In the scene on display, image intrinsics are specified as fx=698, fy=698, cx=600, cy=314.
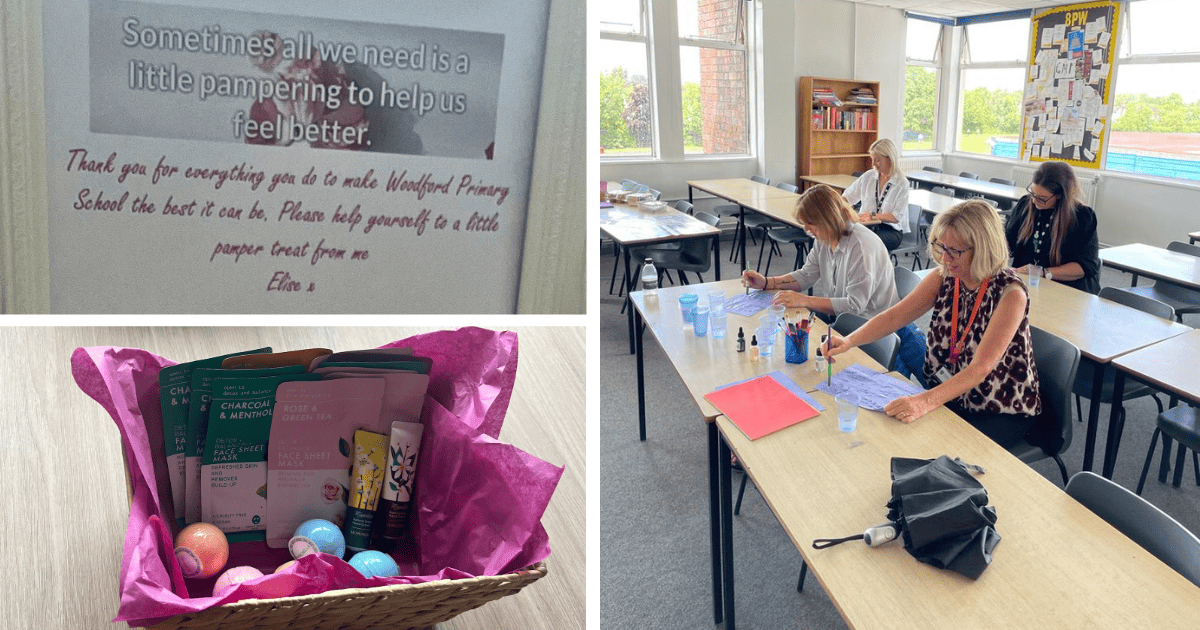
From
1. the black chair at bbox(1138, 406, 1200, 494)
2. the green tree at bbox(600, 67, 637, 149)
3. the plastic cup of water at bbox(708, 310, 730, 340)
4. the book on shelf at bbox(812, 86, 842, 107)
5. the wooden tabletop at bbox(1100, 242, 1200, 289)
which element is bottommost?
the black chair at bbox(1138, 406, 1200, 494)

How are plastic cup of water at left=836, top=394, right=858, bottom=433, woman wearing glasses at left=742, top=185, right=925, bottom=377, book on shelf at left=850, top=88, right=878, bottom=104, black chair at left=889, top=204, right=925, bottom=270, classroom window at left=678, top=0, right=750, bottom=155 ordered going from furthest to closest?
book on shelf at left=850, top=88, right=878, bottom=104, classroom window at left=678, top=0, right=750, bottom=155, black chair at left=889, top=204, right=925, bottom=270, woman wearing glasses at left=742, top=185, right=925, bottom=377, plastic cup of water at left=836, top=394, right=858, bottom=433

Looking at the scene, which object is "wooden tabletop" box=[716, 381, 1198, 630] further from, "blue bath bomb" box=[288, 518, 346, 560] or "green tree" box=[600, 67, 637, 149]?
"green tree" box=[600, 67, 637, 149]

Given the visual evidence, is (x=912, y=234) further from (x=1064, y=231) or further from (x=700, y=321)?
(x=700, y=321)

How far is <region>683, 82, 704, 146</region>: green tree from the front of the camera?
22.9ft

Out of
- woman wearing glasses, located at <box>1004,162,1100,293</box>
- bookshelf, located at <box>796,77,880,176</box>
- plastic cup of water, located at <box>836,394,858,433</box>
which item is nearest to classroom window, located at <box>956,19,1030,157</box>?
bookshelf, located at <box>796,77,880,176</box>

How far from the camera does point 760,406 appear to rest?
1880 millimetres

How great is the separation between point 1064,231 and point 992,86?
582 cm

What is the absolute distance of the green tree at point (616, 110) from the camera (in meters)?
6.62

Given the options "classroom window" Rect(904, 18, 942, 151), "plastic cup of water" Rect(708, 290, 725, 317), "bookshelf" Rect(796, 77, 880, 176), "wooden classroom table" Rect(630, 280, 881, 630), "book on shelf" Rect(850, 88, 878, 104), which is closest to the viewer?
"wooden classroom table" Rect(630, 280, 881, 630)

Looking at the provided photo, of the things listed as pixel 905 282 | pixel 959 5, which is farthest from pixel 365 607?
pixel 959 5

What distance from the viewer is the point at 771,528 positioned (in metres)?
2.37

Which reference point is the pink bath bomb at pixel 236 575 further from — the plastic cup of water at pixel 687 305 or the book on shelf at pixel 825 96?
the book on shelf at pixel 825 96

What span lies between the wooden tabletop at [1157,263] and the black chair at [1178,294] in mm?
60

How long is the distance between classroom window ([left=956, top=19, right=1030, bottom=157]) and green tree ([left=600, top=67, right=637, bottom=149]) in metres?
4.32
